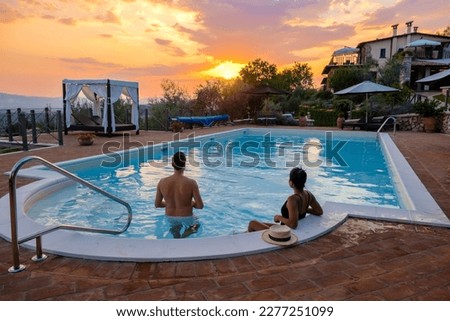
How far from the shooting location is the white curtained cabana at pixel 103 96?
12.6m

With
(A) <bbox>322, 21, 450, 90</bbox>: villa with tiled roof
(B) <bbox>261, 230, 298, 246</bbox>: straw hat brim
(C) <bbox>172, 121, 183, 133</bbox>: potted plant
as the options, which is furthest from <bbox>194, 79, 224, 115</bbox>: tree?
(A) <bbox>322, 21, 450, 90</bbox>: villa with tiled roof

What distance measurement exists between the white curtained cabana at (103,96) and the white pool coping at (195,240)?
8774mm

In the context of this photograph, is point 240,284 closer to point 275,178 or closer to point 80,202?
point 80,202

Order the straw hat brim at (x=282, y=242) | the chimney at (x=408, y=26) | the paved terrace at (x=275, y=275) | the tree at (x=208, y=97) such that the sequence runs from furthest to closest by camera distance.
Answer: the chimney at (x=408, y=26) < the tree at (x=208, y=97) < the straw hat brim at (x=282, y=242) < the paved terrace at (x=275, y=275)

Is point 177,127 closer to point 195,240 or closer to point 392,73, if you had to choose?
point 195,240

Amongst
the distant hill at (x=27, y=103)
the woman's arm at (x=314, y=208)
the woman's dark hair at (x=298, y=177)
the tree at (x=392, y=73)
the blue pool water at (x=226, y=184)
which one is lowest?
the blue pool water at (x=226, y=184)

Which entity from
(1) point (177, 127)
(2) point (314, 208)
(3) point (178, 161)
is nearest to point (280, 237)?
(2) point (314, 208)

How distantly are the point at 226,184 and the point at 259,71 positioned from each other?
41.1 metres

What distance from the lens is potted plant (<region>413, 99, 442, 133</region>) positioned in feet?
46.4

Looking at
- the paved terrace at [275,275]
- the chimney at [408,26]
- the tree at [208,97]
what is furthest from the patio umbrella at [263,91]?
the chimney at [408,26]

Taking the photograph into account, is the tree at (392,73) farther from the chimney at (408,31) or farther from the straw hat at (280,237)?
the straw hat at (280,237)

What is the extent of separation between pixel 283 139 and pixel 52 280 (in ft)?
42.9

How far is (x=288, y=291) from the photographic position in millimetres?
2205
